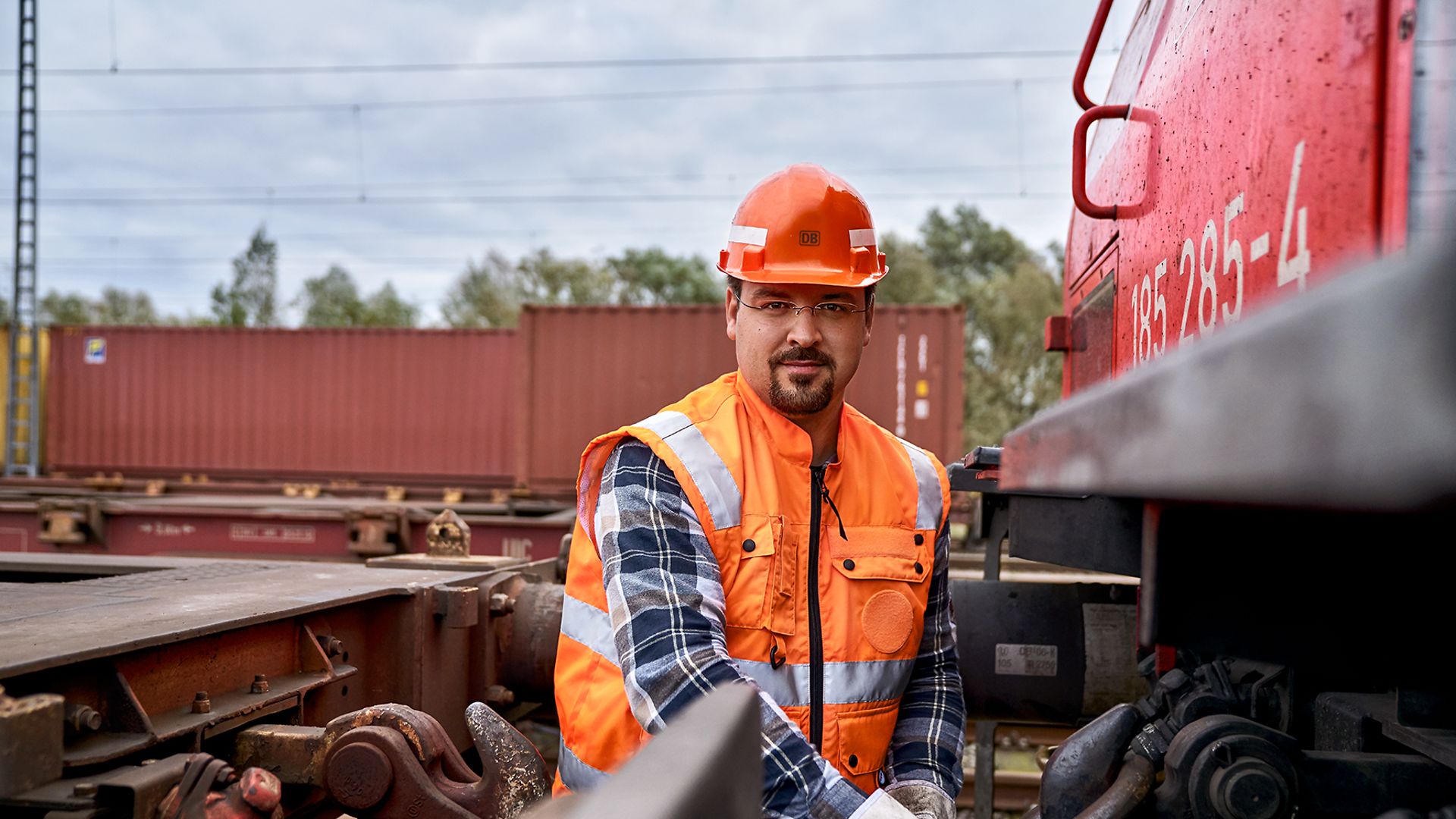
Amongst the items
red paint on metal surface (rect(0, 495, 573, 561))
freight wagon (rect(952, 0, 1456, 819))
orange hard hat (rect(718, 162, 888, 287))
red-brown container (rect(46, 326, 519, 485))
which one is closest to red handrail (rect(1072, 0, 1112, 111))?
freight wagon (rect(952, 0, 1456, 819))

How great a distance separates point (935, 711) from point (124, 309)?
2020 inches

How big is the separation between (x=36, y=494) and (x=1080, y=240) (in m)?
10.3

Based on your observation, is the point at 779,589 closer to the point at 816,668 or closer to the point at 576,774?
the point at 816,668

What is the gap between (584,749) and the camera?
1930 millimetres

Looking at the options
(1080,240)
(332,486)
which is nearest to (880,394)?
(332,486)

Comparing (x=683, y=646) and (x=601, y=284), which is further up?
(x=601, y=284)

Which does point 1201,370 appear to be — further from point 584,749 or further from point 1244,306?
point 584,749

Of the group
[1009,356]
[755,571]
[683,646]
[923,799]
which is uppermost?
[1009,356]

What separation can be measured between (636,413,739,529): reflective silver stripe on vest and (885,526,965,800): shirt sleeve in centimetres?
55

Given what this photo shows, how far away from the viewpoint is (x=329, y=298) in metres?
48.8

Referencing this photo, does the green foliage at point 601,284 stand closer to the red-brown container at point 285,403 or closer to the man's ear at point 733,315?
the red-brown container at point 285,403

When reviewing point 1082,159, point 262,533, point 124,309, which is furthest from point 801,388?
point 124,309

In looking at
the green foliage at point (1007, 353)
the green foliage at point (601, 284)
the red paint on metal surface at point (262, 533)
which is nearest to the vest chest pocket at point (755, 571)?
the red paint on metal surface at point (262, 533)

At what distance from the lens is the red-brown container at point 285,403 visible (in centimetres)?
1234
